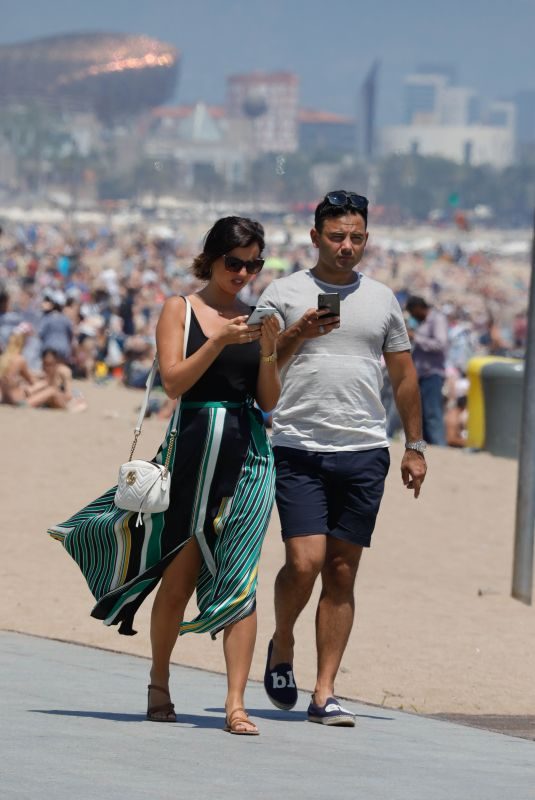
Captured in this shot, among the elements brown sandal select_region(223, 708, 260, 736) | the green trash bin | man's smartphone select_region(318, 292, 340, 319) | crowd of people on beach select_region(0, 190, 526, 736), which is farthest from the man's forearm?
the green trash bin

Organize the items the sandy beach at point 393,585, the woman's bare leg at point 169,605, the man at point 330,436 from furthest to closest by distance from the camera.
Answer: the sandy beach at point 393,585, the man at point 330,436, the woman's bare leg at point 169,605

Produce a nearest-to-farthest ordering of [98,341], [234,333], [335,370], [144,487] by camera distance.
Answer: [234,333] → [144,487] → [335,370] → [98,341]

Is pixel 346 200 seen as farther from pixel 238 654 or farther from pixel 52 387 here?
pixel 52 387

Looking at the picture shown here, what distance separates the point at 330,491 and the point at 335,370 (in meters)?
0.35

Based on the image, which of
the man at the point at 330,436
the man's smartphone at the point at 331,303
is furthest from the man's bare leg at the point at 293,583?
the man's smartphone at the point at 331,303

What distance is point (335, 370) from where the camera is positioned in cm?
436

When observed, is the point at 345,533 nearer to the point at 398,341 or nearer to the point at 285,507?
the point at 285,507

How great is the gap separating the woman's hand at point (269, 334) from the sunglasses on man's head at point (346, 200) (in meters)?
0.54

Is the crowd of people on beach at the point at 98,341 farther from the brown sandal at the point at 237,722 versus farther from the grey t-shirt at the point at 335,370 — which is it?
the brown sandal at the point at 237,722

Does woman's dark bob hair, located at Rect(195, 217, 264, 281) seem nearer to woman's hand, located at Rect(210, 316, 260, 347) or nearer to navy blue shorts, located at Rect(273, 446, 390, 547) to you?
woman's hand, located at Rect(210, 316, 260, 347)

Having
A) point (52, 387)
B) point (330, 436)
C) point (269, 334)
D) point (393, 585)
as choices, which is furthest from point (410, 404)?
point (52, 387)

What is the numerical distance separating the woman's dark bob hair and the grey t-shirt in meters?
0.28

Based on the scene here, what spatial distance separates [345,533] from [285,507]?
187 millimetres

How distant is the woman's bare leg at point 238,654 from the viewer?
13.1 feet
